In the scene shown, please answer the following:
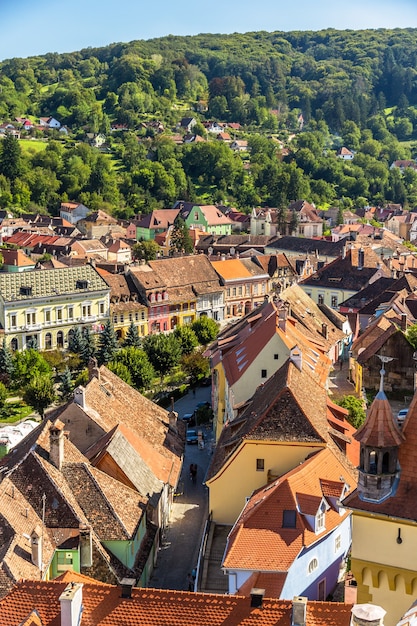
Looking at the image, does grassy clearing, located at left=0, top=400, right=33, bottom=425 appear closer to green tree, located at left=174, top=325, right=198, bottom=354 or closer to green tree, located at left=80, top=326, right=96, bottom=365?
green tree, located at left=80, top=326, right=96, bottom=365

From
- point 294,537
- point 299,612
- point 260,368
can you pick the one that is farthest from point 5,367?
point 299,612

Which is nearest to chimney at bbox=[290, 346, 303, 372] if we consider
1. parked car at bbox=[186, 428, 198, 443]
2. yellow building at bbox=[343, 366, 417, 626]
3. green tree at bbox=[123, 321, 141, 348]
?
parked car at bbox=[186, 428, 198, 443]

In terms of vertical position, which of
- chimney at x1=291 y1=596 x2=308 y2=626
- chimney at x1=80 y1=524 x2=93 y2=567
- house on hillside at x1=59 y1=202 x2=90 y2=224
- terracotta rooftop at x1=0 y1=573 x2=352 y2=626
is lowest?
house on hillside at x1=59 y1=202 x2=90 y2=224

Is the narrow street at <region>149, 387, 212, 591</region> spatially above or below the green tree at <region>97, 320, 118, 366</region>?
above

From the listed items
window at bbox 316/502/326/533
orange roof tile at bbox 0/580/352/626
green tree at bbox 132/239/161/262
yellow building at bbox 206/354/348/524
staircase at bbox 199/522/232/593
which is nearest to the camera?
orange roof tile at bbox 0/580/352/626

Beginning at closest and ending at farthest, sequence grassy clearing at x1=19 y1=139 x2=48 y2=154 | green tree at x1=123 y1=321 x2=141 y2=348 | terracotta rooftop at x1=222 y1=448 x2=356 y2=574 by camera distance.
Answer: terracotta rooftop at x1=222 y1=448 x2=356 y2=574
green tree at x1=123 y1=321 x2=141 y2=348
grassy clearing at x1=19 y1=139 x2=48 y2=154

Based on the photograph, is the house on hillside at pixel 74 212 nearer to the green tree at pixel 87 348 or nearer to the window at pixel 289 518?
the green tree at pixel 87 348

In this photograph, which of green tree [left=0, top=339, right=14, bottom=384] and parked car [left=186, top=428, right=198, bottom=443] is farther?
green tree [left=0, top=339, right=14, bottom=384]
